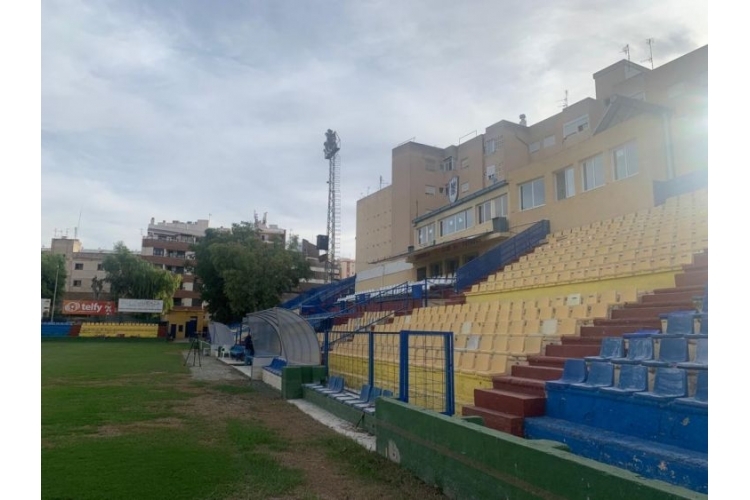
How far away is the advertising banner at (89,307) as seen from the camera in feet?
175

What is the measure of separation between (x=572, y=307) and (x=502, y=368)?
235cm

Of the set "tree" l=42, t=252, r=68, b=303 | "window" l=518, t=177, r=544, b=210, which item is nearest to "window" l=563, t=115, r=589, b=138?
"window" l=518, t=177, r=544, b=210

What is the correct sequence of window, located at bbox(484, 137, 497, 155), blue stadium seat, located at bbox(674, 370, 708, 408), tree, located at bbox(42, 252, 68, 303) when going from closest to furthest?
blue stadium seat, located at bbox(674, 370, 708, 408), window, located at bbox(484, 137, 497, 155), tree, located at bbox(42, 252, 68, 303)

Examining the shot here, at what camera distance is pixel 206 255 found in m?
43.6

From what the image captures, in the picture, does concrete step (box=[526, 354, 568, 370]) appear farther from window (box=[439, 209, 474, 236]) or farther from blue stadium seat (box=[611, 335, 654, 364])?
window (box=[439, 209, 474, 236])

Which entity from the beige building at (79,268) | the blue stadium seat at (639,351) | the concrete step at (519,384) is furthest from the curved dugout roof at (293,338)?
the beige building at (79,268)

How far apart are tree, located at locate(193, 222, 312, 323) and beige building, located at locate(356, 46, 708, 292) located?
276 inches

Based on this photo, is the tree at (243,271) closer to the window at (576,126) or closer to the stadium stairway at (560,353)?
the window at (576,126)

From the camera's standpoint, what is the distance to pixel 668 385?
5.12 meters

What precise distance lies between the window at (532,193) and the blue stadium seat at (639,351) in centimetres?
1522

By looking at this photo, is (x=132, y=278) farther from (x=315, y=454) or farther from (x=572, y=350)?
(x=572, y=350)

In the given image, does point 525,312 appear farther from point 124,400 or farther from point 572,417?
point 124,400

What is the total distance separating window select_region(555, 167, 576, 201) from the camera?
19375 millimetres

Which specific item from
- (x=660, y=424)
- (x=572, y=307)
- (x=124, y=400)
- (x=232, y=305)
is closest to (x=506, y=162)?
(x=232, y=305)
